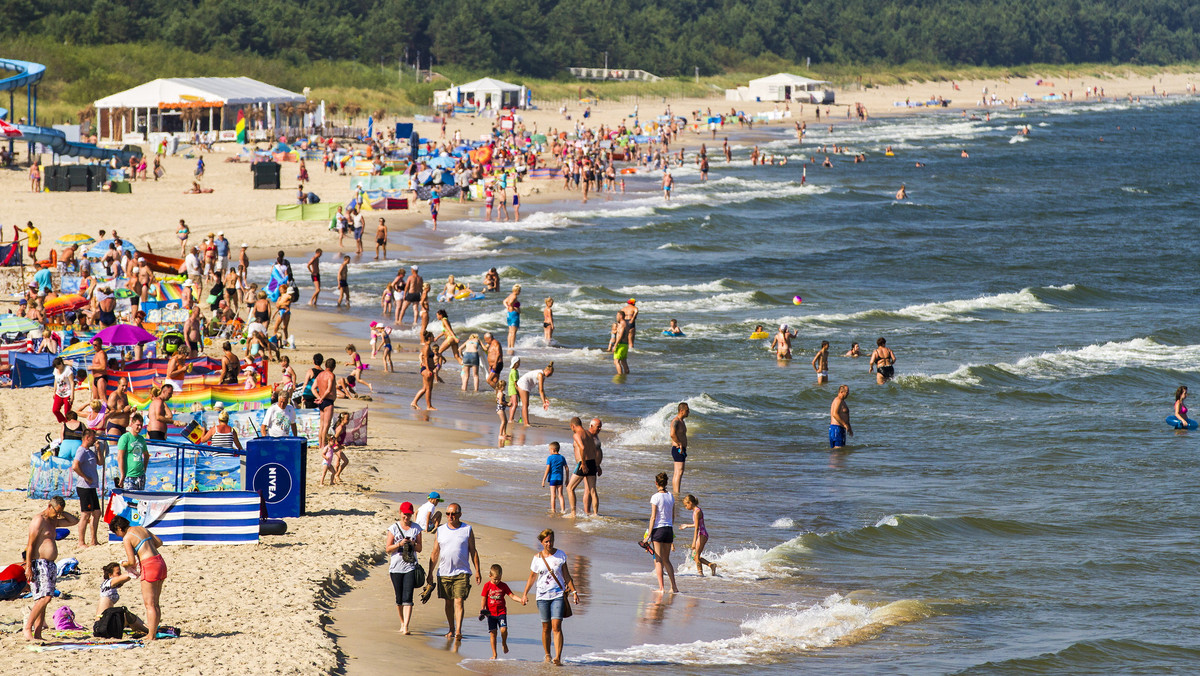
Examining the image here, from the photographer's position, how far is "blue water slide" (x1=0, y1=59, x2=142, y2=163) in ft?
154

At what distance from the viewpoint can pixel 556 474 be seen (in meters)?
15.1

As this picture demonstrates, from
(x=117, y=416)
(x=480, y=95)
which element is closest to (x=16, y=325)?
(x=117, y=416)

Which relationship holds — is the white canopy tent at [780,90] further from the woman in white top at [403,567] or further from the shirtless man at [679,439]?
the woman in white top at [403,567]

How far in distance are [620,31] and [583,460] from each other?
115788 millimetres

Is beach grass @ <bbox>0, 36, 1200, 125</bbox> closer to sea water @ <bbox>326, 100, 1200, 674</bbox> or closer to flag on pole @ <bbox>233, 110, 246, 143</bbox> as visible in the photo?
flag on pole @ <bbox>233, 110, 246, 143</bbox>

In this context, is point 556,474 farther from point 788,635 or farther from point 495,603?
point 495,603

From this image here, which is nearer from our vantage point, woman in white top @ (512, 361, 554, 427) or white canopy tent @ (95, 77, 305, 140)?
woman in white top @ (512, 361, 554, 427)

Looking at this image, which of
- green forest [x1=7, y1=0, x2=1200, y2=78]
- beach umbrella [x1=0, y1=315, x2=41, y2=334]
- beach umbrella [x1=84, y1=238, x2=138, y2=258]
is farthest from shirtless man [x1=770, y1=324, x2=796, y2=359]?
green forest [x1=7, y1=0, x2=1200, y2=78]

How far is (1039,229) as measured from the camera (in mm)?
47500

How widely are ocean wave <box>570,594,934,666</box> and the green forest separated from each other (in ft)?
242

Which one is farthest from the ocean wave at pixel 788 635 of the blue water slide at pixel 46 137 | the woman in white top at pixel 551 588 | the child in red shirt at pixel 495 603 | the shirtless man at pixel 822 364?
the blue water slide at pixel 46 137

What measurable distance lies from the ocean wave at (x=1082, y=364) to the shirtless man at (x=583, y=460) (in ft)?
33.5

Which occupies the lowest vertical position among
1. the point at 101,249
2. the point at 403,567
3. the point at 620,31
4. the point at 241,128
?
the point at 403,567

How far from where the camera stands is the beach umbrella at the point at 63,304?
23.0m
